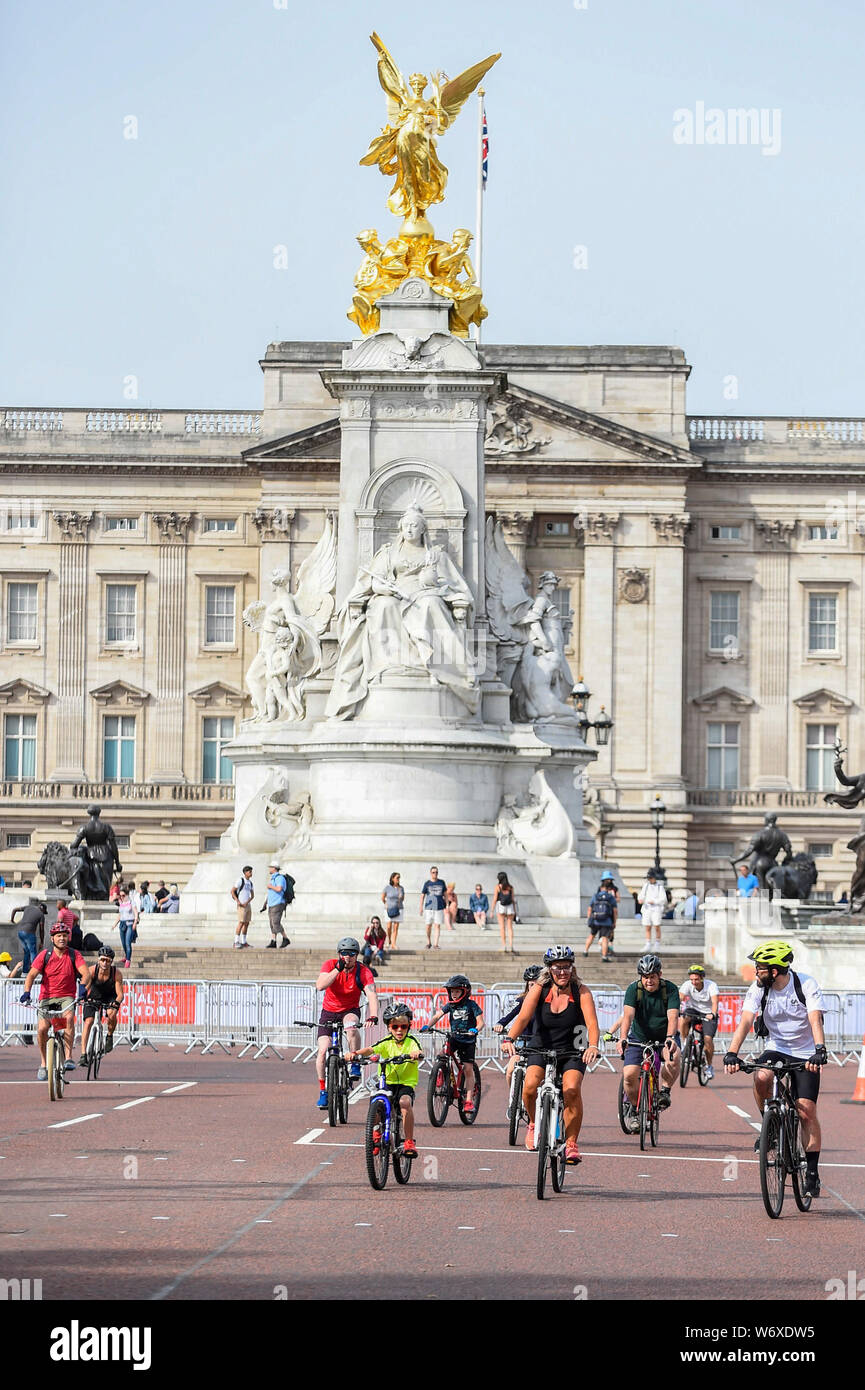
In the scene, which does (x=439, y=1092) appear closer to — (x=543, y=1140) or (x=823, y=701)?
(x=543, y=1140)

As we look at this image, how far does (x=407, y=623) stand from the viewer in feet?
137

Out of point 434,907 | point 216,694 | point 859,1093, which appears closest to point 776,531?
point 216,694

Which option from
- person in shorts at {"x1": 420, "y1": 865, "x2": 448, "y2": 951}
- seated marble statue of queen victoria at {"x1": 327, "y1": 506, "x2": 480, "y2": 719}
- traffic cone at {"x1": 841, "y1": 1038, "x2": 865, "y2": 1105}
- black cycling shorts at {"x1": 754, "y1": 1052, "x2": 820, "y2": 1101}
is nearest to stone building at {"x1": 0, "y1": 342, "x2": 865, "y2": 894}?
seated marble statue of queen victoria at {"x1": 327, "y1": 506, "x2": 480, "y2": 719}

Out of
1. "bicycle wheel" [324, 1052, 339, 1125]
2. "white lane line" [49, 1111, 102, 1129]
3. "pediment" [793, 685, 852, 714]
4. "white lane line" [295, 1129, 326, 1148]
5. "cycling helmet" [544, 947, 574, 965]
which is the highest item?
"pediment" [793, 685, 852, 714]

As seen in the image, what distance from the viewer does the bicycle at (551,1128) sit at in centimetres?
1558

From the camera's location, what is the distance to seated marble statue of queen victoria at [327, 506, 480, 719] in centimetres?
4178

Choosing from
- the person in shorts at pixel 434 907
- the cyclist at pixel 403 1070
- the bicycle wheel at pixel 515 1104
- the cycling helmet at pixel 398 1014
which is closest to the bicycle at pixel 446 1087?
the bicycle wheel at pixel 515 1104

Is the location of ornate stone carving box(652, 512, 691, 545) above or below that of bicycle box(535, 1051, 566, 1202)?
above

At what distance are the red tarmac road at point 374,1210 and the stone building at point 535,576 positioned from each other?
54.1m

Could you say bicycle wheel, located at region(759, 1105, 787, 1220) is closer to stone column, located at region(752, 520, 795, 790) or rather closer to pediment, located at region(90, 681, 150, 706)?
stone column, located at region(752, 520, 795, 790)

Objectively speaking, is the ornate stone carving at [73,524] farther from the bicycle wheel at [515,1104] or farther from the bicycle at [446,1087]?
the bicycle wheel at [515,1104]

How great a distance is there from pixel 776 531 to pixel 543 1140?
213 ft

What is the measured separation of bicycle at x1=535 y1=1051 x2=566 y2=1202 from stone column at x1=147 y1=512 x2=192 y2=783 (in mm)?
62498

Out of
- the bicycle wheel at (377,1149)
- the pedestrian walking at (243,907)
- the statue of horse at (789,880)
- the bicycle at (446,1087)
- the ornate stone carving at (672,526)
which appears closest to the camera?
the bicycle wheel at (377,1149)
